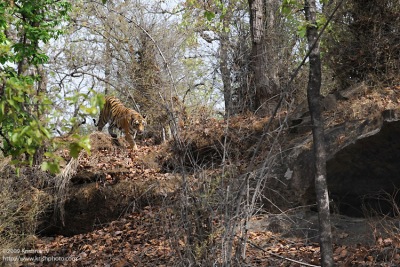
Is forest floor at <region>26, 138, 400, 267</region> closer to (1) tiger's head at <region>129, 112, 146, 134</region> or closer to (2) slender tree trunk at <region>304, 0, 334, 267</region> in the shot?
(2) slender tree trunk at <region>304, 0, 334, 267</region>

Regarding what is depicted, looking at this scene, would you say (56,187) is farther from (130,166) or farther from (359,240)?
(359,240)

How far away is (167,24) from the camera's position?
19.8 m

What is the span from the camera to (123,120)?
582 inches

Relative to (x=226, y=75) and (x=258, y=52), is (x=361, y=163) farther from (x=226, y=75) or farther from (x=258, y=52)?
(x=258, y=52)

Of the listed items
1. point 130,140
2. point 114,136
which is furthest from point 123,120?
point 114,136

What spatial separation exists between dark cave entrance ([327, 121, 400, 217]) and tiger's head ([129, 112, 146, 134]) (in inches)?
250

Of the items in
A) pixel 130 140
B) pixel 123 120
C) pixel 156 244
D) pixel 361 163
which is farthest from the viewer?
pixel 123 120

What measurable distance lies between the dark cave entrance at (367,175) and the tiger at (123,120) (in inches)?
251

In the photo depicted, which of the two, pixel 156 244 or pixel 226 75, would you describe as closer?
pixel 226 75

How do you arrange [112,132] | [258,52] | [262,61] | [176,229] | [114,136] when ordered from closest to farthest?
[176,229]
[262,61]
[258,52]
[114,136]
[112,132]

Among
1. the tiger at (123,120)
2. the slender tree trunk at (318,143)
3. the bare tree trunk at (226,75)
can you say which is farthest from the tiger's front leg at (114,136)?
the slender tree trunk at (318,143)

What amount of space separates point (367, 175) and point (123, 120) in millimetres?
7502

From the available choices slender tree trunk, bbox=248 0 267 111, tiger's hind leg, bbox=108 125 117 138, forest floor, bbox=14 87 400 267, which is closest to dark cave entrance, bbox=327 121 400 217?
forest floor, bbox=14 87 400 267

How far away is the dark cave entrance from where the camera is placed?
855 centimetres
